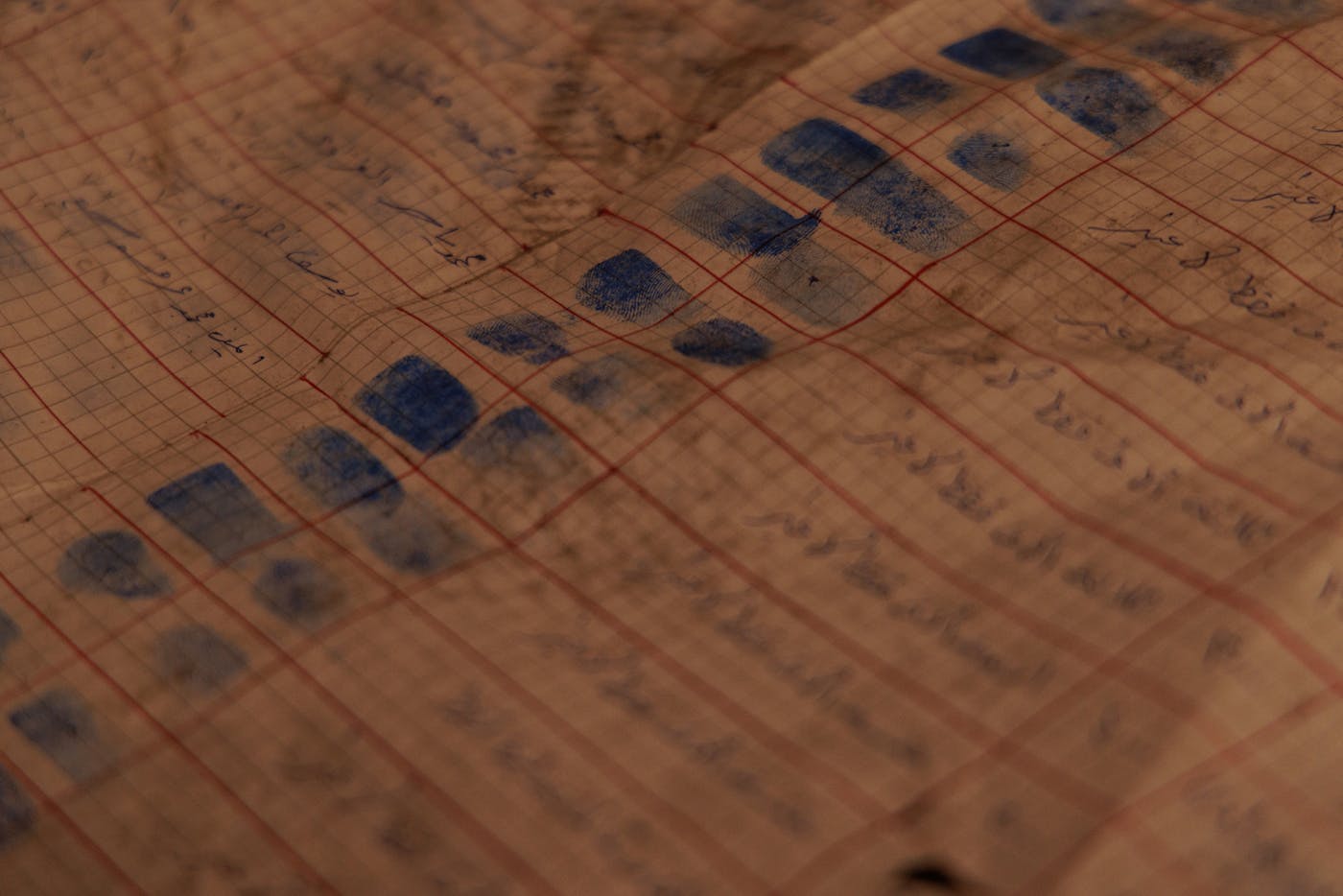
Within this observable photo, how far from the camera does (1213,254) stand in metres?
0.85

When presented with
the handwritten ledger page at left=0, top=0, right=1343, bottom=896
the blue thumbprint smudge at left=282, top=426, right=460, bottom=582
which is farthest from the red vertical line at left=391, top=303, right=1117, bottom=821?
the blue thumbprint smudge at left=282, top=426, right=460, bottom=582

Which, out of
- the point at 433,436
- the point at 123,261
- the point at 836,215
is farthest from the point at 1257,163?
the point at 123,261

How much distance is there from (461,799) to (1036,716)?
0.99ft

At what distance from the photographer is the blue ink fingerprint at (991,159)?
3.04ft

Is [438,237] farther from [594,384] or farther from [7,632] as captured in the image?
[7,632]

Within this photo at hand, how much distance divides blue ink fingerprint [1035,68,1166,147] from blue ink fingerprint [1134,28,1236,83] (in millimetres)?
43

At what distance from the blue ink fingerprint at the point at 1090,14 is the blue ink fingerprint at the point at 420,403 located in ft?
2.05

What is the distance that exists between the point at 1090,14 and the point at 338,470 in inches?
29.5

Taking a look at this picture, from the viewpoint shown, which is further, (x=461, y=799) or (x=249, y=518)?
(x=249, y=518)

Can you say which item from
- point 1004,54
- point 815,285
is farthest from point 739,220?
point 1004,54

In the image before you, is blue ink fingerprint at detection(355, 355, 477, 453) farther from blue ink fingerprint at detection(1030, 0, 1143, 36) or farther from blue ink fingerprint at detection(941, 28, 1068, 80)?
blue ink fingerprint at detection(1030, 0, 1143, 36)

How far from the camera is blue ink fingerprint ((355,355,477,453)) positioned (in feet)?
2.64

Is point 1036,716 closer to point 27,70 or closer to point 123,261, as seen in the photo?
point 123,261

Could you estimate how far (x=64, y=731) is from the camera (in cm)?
68
